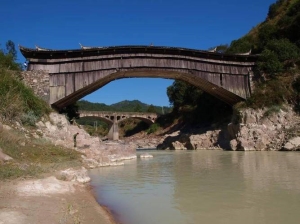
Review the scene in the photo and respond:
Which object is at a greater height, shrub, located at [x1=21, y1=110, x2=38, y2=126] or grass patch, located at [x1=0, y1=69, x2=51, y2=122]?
grass patch, located at [x1=0, y1=69, x2=51, y2=122]

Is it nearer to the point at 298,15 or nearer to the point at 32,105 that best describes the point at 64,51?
the point at 32,105

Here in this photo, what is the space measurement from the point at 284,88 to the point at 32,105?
22.5 m

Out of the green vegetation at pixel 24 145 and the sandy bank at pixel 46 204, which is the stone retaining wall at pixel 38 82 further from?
the sandy bank at pixel 46 204

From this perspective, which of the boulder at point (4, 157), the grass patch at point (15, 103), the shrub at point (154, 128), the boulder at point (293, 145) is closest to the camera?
the boulder at point (4, 157)

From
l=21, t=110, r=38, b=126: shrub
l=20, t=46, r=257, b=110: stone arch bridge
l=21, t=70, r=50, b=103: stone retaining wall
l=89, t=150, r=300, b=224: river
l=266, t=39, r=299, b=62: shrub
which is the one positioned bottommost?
l=89, t=150, r=300, b=224: river

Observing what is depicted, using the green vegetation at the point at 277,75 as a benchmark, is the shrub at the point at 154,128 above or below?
below

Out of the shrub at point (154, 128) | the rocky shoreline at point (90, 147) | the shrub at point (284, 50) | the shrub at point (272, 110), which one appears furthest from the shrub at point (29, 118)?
the shrub at point (154, 128)

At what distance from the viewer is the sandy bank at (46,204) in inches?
183

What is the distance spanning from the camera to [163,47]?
2653cm

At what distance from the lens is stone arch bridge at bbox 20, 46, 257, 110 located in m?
23.7

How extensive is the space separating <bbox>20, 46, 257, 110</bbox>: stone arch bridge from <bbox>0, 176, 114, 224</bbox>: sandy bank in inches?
686

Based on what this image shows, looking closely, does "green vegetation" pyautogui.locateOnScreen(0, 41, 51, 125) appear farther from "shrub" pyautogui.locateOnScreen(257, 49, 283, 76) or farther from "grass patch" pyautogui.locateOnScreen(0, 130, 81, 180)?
"shrub" pyautogui.locateOnScreen(257, 49, 283, 76)

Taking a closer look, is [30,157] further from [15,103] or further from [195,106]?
[195,106]

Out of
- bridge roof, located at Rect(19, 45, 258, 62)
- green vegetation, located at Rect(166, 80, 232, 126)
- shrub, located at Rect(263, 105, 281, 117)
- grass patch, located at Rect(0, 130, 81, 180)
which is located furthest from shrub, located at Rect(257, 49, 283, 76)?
grass patch, located at Rect(0, 130, 81, 180)
